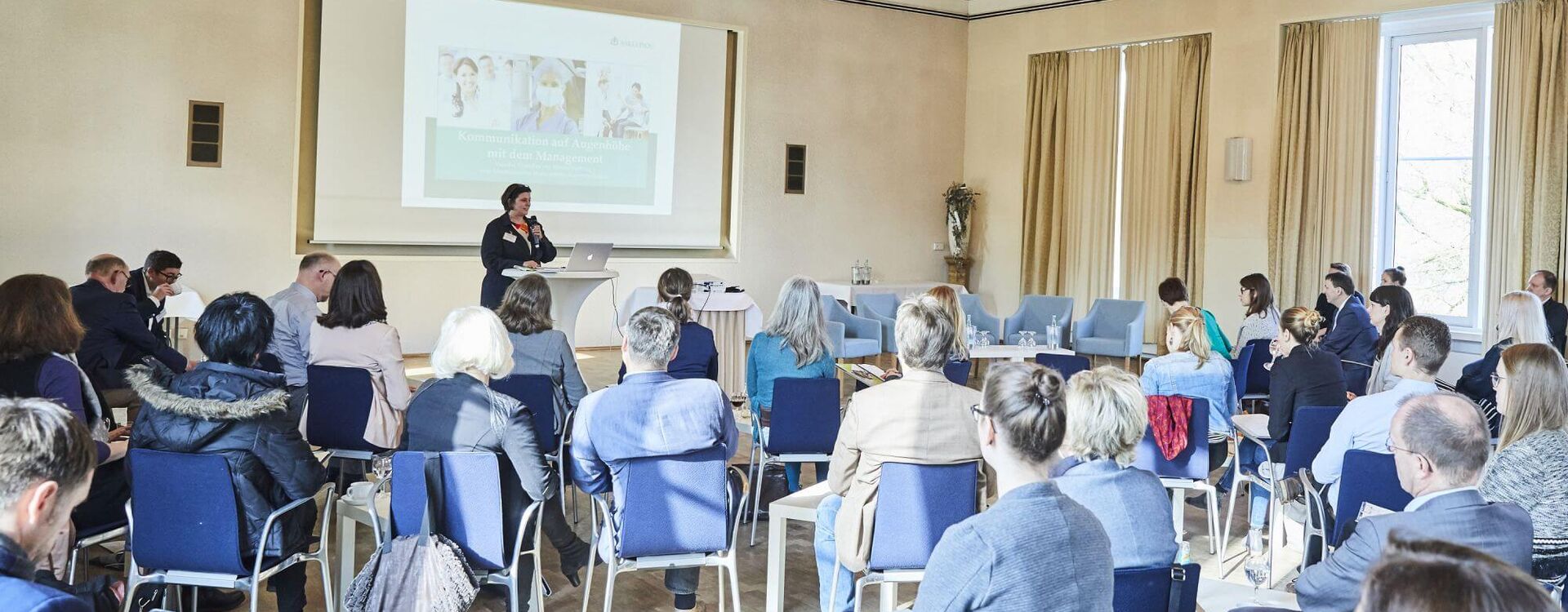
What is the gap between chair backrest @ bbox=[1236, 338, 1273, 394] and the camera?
733 cm

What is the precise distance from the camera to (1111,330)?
10.2m

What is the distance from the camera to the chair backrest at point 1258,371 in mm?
7332

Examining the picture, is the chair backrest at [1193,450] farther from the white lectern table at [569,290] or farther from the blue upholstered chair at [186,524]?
the white lectern table at [569,290]

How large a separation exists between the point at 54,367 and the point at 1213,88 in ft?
34.1

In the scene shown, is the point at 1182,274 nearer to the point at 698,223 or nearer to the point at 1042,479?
the point at 698,223

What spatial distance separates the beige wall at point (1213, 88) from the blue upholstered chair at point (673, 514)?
9008 mm

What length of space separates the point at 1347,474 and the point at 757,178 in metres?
9.37

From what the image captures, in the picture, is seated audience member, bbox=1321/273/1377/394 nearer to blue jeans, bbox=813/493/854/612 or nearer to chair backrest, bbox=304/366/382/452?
blue jeans, bbox=813/493/854/612

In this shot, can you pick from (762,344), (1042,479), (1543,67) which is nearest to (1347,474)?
(1042,479)

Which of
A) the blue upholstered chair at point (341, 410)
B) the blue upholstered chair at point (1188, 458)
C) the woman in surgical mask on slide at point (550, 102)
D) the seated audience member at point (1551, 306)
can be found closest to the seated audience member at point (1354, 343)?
the seated audience member at point (1551, 306)

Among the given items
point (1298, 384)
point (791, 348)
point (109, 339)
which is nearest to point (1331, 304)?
point (1298, 384)

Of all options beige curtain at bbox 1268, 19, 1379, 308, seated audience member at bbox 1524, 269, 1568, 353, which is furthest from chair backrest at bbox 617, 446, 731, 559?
beige curtain at bbox 1268, 19, 1379, 308

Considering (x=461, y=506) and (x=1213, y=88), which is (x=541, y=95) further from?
(x=461, y=506)

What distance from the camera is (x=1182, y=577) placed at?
2.57 m
